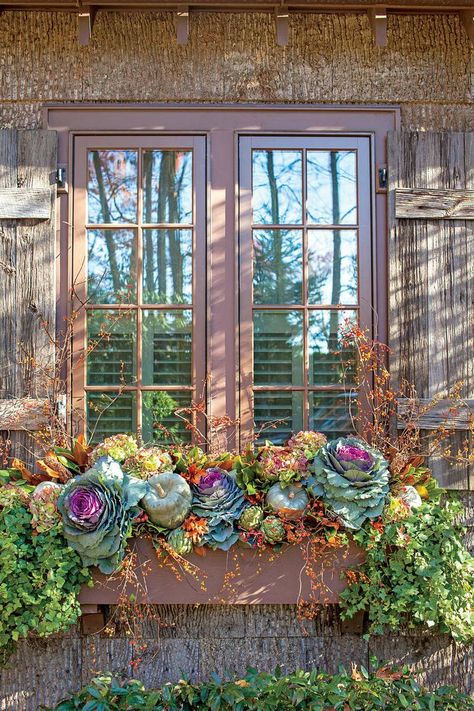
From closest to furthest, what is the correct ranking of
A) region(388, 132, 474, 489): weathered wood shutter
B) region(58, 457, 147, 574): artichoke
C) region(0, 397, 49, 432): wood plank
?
region(58, 457, 147, 574): artichoke → region(0, 397, 49, 432): wood plank → region(388, 132, 474, 489): weathered wood shutter

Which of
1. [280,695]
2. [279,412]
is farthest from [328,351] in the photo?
[280,695]

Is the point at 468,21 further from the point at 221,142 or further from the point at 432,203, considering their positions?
the point at 221,142

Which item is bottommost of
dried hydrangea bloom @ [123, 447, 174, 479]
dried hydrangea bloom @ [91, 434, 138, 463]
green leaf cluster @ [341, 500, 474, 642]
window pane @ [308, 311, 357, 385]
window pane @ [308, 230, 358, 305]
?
green leaf cluster @ [341, 500, 474, 642]

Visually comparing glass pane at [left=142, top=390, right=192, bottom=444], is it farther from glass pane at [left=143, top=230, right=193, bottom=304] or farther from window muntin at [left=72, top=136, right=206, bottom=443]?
glass pane at [left=143, top=230, right=193, bottom=304]

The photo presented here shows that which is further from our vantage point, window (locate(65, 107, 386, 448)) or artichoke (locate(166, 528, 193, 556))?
window (locate(65, 107, 386, 448))

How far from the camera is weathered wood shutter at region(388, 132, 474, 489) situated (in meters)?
3.48

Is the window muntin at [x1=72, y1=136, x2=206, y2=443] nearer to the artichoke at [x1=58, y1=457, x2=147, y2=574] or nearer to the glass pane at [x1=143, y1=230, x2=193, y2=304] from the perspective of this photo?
the glass pane at [x1=143, y1=230, x2=193, y2=304]

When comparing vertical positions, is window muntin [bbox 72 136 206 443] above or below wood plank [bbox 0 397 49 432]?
above

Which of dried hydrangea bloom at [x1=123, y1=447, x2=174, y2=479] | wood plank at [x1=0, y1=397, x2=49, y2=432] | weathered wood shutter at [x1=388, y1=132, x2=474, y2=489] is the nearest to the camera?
dried hydrangea bloom at [x1=123, y1=447, x2=174, y2=479]

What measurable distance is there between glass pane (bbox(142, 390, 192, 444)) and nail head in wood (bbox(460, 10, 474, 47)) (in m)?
2.25

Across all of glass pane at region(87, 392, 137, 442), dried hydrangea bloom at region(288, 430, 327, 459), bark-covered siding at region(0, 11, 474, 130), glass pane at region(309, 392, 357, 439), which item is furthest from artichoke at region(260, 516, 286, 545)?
bark-covered siding at region(0, 11, 474, 130)

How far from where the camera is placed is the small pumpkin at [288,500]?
307 centimetres

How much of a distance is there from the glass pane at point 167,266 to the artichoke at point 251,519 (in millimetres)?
Answer: 1081

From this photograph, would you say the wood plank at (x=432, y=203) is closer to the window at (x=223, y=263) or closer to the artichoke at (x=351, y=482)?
Result: the window at (x=223, y=263)
